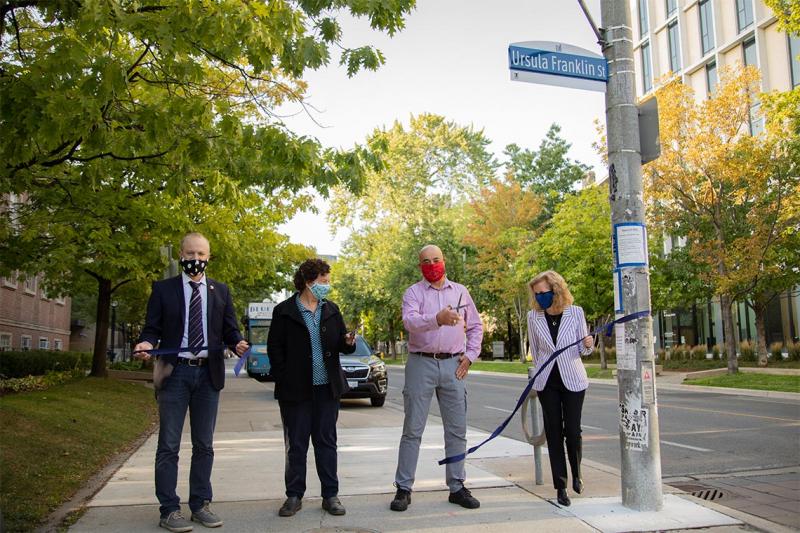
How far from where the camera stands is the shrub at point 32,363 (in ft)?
68.4

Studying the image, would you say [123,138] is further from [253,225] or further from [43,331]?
[43,331]

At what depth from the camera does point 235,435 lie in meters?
10.8

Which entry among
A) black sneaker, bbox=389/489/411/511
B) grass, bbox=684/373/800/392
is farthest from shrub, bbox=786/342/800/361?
black sneaker, bbox=389/489/411/511

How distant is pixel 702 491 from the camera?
6.32 m

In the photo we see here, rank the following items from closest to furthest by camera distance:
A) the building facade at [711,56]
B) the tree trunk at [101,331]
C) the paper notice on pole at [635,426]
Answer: the paper notice on pole at [635,426] → the tree trunk at [101,331] → the building facade at [711,56]

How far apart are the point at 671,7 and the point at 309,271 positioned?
45.3 metres

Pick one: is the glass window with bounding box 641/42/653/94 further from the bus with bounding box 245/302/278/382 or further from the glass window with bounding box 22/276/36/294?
the glass window with bounding box 22/276/36/294

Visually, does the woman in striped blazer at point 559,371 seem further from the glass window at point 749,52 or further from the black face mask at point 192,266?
the glass window at point 749,52

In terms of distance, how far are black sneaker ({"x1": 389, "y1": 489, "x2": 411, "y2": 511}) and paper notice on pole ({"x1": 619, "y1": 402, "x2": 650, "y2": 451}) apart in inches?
69.3

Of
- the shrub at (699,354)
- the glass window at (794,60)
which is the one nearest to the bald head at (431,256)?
the shrub at (699,354)

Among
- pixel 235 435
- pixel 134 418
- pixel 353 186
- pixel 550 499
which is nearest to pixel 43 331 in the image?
pixel 134 418

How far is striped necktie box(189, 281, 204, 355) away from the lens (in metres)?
5.14

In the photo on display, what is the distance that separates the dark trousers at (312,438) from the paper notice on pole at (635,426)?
227 cm

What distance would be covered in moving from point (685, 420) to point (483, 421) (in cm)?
365
